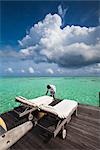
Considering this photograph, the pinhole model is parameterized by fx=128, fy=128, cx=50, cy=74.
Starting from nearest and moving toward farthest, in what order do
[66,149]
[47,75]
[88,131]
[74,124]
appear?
[66,149]
[88,131]
[74,124]
[47,75]

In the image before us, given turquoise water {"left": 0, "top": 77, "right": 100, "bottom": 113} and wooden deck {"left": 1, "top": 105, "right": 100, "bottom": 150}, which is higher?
wooden deck {"left": 1, "top": 105, "right": 100, "bottom": 150}

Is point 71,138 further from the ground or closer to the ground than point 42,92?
further from the ground

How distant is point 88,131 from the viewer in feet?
6.88

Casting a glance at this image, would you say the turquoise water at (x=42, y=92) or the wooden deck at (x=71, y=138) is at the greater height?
the wooden deck at (x=71, y=138)

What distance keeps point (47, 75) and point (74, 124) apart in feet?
88.3

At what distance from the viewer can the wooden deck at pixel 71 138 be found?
1.69 meters

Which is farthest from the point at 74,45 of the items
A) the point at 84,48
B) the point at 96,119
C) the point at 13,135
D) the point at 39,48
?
the point at 13,135

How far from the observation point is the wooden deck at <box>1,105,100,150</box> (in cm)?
169

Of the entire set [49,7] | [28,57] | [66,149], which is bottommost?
[66,149]

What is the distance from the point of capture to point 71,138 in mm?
1884

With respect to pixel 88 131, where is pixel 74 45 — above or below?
above

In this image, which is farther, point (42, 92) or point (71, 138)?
point (42, 92)

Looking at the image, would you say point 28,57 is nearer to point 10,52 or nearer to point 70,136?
point 10,52

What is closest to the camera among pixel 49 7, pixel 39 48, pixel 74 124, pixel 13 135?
pixel 13 135
